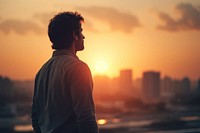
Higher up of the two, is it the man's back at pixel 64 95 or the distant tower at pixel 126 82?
the distant tower at pixel 126 82

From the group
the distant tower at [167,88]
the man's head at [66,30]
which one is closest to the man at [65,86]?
the man's head at [66,30]

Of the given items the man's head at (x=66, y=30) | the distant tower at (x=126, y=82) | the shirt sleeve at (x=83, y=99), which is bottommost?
the shirt sleeve at (x=83, y=99)

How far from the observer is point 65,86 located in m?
1.55

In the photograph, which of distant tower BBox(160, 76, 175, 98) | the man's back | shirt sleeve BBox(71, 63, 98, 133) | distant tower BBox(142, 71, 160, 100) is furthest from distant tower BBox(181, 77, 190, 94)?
shirt sleeve BBox(71, 63, 98, 133)

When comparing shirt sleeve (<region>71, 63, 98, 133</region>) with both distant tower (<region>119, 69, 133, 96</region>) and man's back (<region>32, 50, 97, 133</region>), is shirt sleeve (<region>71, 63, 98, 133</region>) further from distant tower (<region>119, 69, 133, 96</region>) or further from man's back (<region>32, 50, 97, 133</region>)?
distant tower (<region>119, 69, 133, 96</region>)

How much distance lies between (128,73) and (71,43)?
152 feet

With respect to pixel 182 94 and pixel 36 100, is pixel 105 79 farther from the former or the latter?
pixel 36 100

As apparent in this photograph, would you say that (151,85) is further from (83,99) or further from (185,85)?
(83,99)

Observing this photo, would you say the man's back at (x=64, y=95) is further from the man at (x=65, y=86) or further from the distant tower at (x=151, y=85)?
the distant tower at (x=151, y=85)

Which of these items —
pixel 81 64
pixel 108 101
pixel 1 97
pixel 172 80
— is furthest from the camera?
pixel 172 80

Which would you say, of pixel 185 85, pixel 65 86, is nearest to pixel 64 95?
pixel 65 86

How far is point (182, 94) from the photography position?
51156 millimetres

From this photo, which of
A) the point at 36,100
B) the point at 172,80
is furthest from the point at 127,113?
the point at 36,100

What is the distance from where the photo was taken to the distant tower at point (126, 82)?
47.6 metres
